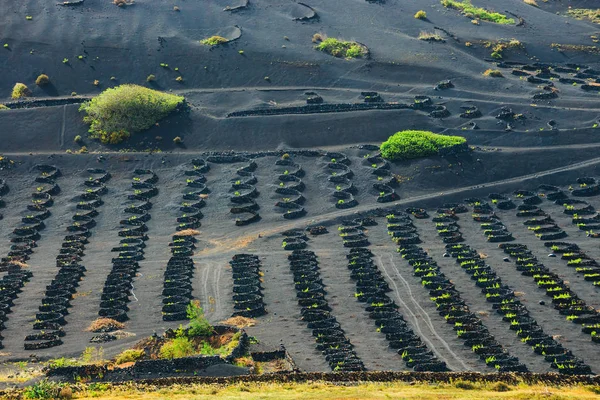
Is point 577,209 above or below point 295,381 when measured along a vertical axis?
below

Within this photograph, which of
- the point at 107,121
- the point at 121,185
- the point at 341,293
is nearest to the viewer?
the point at 341,293

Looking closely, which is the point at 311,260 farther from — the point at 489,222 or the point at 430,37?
the point at 430,37

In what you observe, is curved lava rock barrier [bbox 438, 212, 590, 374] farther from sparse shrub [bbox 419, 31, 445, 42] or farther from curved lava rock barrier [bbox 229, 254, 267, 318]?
sparse shrub [bbox 419, 31, 445, 42]

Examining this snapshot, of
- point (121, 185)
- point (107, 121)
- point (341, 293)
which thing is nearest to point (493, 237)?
point (341, 293)

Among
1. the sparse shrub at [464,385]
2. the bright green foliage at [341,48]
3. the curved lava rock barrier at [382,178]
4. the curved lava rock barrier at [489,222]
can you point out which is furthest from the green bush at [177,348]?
the bright green foliage at [341,48]

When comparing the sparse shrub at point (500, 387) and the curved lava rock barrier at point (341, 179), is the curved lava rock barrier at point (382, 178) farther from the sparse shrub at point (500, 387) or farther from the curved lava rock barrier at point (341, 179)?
the sparse shrub at point (500, 387)

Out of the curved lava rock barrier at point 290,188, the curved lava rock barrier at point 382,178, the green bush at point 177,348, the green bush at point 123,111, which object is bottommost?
the green bush at point 123,111

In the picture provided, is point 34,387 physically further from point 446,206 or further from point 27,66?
point 27,66

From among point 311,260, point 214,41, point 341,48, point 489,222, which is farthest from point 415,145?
point 214,41
